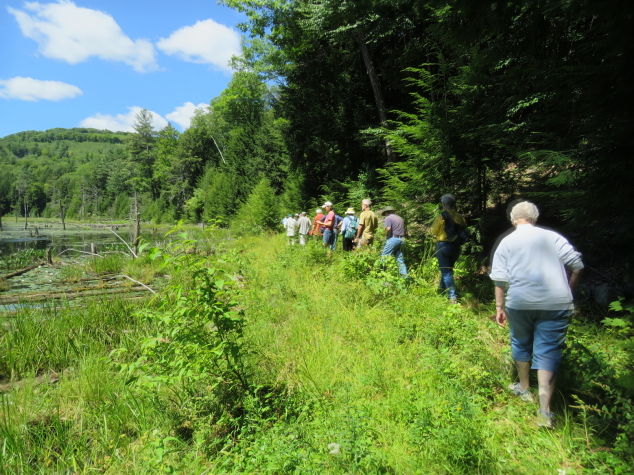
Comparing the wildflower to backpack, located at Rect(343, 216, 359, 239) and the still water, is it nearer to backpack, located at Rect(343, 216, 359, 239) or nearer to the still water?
backpack, located at Rect(343, 216, 359, 239)

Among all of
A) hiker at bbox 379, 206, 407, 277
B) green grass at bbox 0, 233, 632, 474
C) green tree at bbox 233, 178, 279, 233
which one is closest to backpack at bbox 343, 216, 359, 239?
hiker at bbox 379, 206, 407, 277

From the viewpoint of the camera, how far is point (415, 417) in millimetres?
2660

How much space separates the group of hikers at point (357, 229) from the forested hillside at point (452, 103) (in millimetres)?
1144

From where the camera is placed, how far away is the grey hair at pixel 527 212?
284 centimetres

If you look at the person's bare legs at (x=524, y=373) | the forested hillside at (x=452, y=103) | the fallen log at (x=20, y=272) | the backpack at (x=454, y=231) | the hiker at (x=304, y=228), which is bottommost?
the fallen log at (x=20, y=272)

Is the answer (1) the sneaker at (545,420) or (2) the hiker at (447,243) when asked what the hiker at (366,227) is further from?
(1) the sneaker at (545,420)

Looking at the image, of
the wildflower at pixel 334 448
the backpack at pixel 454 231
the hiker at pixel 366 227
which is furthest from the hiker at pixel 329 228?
the wildflower at pixel 334 448

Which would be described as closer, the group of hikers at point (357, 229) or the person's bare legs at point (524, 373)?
the person's bare legs at point (524, 373)

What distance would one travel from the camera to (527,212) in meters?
2.85

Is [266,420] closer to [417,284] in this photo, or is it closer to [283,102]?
[417,284]

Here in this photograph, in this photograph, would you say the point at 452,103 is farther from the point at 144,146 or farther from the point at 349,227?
the point at 144,146

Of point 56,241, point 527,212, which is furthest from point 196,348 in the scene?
point 56,241

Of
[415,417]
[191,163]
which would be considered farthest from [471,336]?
[191,163]

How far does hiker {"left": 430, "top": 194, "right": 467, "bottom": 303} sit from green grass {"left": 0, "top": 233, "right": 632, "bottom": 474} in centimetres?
31
